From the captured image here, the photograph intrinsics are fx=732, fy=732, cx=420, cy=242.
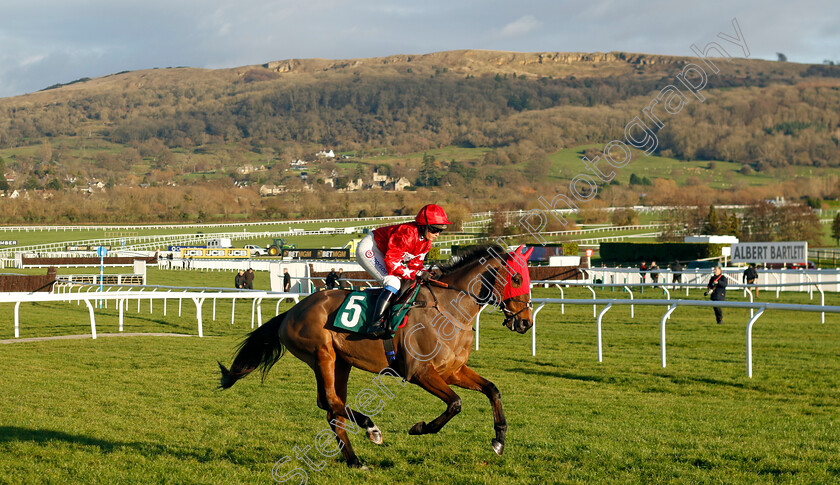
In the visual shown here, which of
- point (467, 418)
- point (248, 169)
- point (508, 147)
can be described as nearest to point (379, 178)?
point (508, 147)

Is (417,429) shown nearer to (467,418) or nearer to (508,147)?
(467,418)

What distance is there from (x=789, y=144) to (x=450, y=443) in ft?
201

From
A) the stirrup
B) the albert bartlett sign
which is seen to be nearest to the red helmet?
the stirrup

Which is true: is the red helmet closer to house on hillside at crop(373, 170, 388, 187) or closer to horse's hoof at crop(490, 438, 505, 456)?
horse's hoof at crop(490, 438, 505, 456)

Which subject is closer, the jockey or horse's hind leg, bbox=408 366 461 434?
horse's hind leg, bbox=408 366 461 434

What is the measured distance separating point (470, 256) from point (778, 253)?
2404cm

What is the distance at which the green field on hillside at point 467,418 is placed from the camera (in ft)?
13.4

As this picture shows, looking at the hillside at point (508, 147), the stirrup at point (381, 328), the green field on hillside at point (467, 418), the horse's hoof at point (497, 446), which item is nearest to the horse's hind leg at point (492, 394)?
the horse's hoof at point (497, 446)

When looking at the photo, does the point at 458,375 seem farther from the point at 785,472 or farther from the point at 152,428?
the point at 152,428

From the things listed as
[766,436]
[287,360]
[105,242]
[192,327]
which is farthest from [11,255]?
[766,436]

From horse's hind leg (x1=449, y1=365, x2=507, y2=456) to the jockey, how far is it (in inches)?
21.4

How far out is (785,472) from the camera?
3.97 metres

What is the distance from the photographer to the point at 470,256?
4.80 metres

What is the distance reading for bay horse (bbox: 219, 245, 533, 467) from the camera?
433cm
